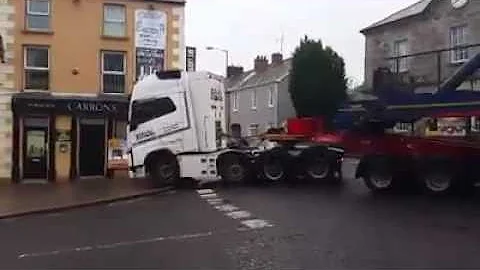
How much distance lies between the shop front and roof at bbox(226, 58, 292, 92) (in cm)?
2351

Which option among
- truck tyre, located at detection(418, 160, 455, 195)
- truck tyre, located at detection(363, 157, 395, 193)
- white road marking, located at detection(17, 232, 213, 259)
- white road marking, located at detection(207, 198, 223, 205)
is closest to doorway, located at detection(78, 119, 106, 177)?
white road marking, located at detection(207, 198, 223, 205)

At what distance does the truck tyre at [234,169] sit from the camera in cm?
2416

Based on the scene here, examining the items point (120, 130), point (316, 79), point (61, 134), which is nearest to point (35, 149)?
point (61, 134)

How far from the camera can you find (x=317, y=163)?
23.5 meters

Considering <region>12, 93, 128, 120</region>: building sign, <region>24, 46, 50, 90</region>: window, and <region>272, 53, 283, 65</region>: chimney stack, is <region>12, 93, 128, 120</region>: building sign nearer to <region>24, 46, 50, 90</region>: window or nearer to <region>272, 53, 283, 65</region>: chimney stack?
<region>24, 46, 50, 90</region>: window

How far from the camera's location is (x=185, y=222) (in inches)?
614

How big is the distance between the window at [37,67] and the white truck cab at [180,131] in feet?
25.9

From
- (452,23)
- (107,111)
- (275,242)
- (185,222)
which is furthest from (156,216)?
(452,23)

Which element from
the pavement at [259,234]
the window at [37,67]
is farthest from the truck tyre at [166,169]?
the window at [37,67]

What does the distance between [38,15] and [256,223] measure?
19425 mm

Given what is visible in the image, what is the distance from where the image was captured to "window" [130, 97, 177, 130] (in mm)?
24031

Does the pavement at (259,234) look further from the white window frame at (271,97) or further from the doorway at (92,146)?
the white window frame at (271,97)

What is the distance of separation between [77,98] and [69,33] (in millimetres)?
2733

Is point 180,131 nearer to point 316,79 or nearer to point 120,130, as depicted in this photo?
point 120,130
